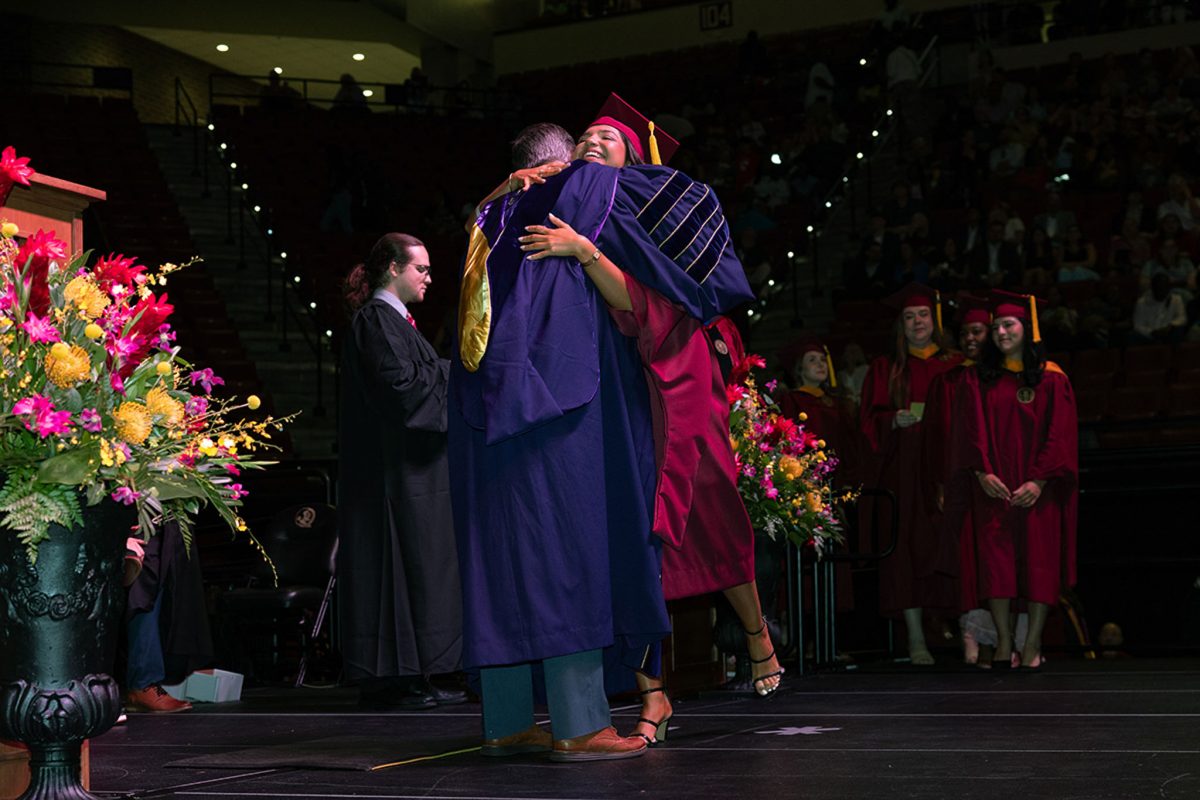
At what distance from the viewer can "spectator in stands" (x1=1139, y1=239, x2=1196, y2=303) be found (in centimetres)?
1145

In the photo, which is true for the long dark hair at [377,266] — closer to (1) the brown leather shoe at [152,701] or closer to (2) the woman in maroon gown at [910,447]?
(1) the brown leather shoe at [152,701]

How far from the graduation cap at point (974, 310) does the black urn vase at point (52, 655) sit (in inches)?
213

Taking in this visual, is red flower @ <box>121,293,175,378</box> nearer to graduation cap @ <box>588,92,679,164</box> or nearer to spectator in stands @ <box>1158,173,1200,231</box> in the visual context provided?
graduation cap @ <box>588,92,679,164</box>

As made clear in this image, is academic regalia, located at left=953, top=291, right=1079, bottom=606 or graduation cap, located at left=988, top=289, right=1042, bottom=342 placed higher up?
graduation cap, located at left=988, top=289, right=1042, bottom=342

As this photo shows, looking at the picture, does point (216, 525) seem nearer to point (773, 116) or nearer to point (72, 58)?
point (773, 116)

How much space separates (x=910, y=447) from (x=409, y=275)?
3.06 metres

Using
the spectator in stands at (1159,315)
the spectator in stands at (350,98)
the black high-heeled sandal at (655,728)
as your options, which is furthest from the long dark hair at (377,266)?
the spectator in stands at (350,98)

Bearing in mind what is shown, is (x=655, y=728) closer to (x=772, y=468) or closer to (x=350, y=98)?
(x=772, y=468)

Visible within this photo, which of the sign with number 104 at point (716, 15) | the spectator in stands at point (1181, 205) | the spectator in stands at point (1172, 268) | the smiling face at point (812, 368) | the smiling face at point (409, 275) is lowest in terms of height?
the smiling face at point (812, 368)

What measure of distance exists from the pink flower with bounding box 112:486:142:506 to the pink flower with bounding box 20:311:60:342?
0.89ft

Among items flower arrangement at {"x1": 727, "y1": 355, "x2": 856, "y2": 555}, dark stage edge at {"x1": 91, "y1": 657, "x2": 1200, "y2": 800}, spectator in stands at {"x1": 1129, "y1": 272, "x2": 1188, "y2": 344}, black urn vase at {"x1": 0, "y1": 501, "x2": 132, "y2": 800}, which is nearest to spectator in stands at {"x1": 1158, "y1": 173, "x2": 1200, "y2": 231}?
spectator in stands at {"x1": 1129, "y1": 272, "x2": 1188, "y2": 344}

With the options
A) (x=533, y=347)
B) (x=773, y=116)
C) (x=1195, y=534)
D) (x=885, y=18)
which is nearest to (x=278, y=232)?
(x=773, y=116)

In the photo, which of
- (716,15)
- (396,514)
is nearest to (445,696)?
(396,514)

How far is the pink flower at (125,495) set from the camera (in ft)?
8.99
